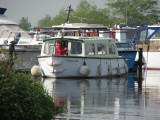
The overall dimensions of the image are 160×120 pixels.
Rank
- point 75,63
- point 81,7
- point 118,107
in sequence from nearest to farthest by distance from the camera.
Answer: point 118,107, point 75,63, point 81,7

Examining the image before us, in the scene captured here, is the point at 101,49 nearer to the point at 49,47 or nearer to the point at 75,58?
the point at 75,58

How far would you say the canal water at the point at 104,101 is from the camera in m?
16.4

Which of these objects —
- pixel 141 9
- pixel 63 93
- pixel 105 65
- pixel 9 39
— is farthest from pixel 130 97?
pixel 141 9

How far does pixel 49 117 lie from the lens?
1452cm

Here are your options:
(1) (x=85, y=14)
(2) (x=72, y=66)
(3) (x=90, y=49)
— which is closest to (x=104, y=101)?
(2) (x=72, y=66)

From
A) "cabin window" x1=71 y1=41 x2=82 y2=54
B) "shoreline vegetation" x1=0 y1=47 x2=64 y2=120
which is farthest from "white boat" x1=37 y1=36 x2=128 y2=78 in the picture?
"shoreline vegetation" x1=0 y1=47 x2=64 y2=120

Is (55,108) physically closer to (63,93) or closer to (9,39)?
(63,93)

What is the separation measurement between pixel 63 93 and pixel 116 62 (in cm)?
1241

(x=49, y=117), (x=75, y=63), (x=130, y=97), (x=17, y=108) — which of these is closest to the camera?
(x=17, y=108)

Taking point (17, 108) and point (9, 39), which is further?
point (9, 39)

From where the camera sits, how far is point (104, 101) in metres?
20.5

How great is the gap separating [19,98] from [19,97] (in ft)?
0.10

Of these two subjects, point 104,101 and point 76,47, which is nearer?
point 104,101

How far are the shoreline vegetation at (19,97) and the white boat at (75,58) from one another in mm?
17964
